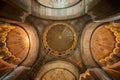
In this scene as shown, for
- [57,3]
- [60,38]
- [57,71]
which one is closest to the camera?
[57,3]

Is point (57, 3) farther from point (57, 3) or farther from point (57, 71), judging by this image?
point (57, 71)

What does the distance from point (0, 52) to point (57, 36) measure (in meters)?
3.31

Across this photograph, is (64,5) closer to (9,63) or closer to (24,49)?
(24,49)

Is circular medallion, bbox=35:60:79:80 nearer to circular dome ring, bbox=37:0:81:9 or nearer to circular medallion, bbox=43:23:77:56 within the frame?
circular medallion, bbox=43:23:77:56

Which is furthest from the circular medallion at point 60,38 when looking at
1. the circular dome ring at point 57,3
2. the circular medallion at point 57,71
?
the circular dome ring at point 57,3

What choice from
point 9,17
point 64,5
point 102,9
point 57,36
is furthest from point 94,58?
point 9,17

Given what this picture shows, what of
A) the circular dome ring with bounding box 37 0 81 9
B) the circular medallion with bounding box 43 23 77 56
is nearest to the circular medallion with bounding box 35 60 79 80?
the circular medallion with bounding box 43 23 77 56

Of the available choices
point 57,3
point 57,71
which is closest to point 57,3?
point 57,3

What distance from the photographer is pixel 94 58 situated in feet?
39.0

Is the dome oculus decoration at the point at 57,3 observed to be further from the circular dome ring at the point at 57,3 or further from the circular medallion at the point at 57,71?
the circular medallion at the point at 57,71

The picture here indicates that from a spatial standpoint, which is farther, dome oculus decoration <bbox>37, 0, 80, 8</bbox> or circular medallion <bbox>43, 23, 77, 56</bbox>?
circular medallion <bbox>43, 23, 77, 56</bbox>

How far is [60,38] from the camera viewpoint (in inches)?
490

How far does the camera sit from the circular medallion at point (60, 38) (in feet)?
40.5

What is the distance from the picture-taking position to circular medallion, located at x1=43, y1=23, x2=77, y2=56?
12344 mm
